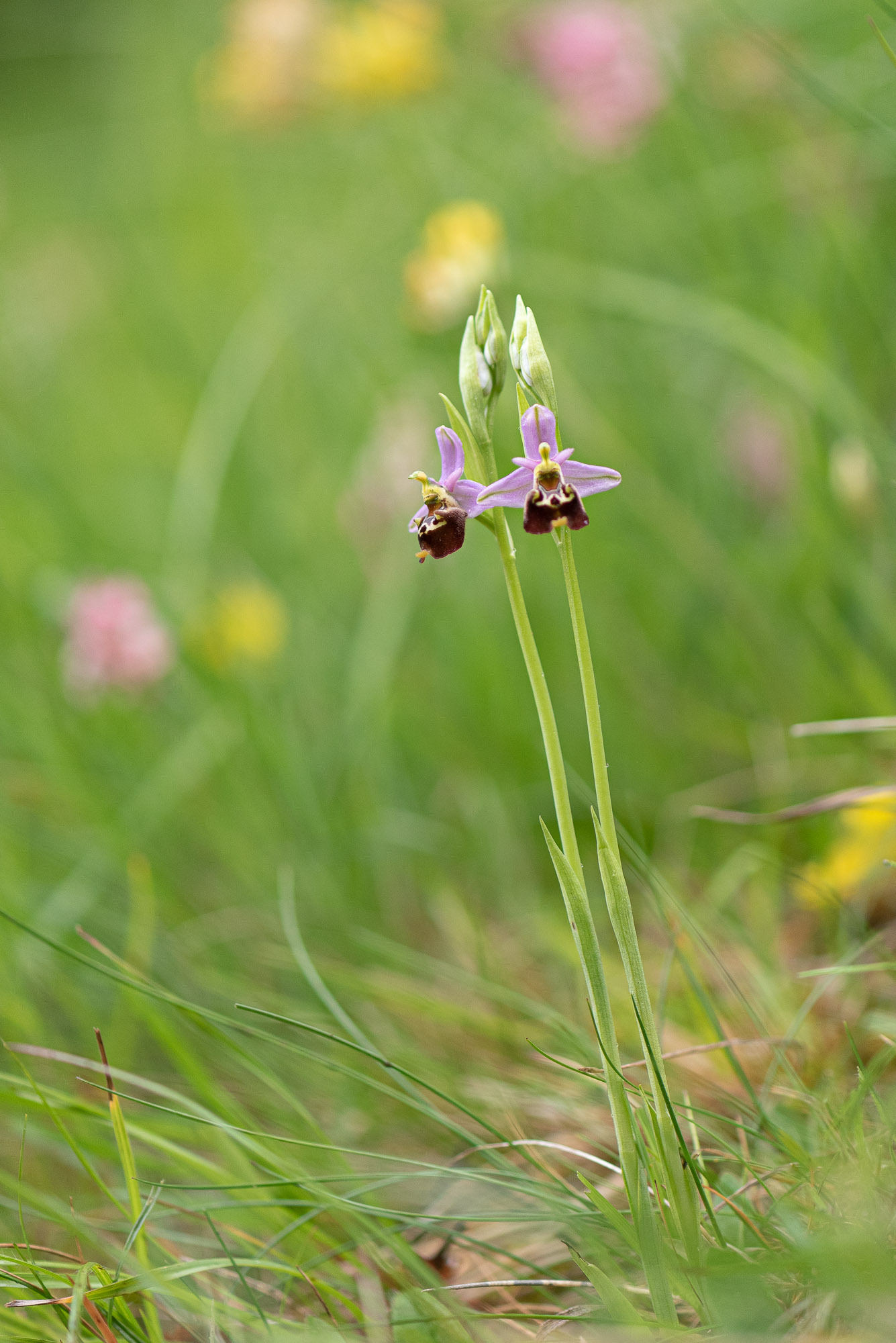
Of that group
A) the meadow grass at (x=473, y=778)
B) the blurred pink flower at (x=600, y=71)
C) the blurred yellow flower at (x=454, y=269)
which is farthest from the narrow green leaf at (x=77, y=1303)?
the blurred pink flower at (x=600, y=71)

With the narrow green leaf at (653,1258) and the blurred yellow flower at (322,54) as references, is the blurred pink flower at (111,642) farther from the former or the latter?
the blurred yellow flower at (322,54)

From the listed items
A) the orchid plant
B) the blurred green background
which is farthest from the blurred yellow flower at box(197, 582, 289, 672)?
the orchid plant

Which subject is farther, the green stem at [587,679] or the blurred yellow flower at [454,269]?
the blurred yellow flower at [454,269]

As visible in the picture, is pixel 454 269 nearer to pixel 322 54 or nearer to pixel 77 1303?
pixel 322 54

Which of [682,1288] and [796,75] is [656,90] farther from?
[682,1288]

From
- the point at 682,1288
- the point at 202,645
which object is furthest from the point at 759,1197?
the point at 202,645
